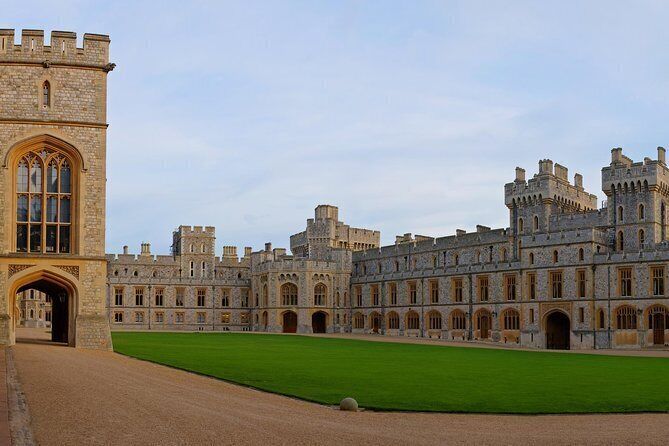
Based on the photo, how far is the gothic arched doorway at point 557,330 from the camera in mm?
53125

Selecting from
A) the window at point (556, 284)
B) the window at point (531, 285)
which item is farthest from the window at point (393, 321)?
the window at point (556, 284)

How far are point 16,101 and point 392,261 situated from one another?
158ft

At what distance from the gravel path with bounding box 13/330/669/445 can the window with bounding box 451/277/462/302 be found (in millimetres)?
46744

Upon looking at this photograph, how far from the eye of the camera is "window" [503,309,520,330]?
55.9 metres

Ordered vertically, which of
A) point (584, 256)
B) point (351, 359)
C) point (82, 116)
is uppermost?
point (82, 116)

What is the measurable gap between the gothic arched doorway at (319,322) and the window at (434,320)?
14.2m

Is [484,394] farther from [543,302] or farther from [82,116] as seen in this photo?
[543,302]

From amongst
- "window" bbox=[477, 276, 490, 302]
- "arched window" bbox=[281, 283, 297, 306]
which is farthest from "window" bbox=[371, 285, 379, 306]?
"window" bbox=[477, 276, 490, 302]

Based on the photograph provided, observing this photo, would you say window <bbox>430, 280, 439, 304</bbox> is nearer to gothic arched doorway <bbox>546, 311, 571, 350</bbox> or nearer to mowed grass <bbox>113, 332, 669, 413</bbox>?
gothic arched doorway <bbox>546, 311, 571, 350</bbox>

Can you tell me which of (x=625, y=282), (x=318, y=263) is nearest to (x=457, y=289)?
(x=625, y=282)

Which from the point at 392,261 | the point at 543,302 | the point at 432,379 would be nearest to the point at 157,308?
the point at 392,261

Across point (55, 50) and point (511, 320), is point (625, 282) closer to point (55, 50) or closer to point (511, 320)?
point (511, 320)

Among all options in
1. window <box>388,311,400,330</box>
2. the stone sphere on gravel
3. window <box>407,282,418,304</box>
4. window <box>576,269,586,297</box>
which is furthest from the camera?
window <box>388,311,400,330</box>

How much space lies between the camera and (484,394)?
56.1 ft
